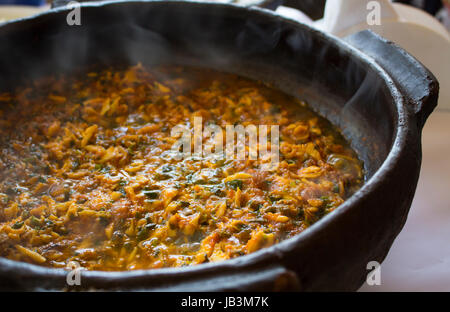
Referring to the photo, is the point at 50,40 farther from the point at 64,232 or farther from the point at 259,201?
the point at 259,201

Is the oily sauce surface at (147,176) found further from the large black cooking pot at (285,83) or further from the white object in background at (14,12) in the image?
the white object in background at (14,12)

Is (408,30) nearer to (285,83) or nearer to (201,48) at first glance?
(285,83)

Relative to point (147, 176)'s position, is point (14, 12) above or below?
above

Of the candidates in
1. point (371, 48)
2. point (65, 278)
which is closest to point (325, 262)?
point (65, 278)

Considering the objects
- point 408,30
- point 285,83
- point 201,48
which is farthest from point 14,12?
point 408,30

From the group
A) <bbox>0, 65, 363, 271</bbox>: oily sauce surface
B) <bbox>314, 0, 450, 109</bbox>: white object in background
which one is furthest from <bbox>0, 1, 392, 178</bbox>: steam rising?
<bbox>314, 0, 450, 109</bbox>: white object in background

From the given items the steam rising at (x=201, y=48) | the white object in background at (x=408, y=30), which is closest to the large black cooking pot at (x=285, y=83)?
the steam rising at (x=201, y=48)
